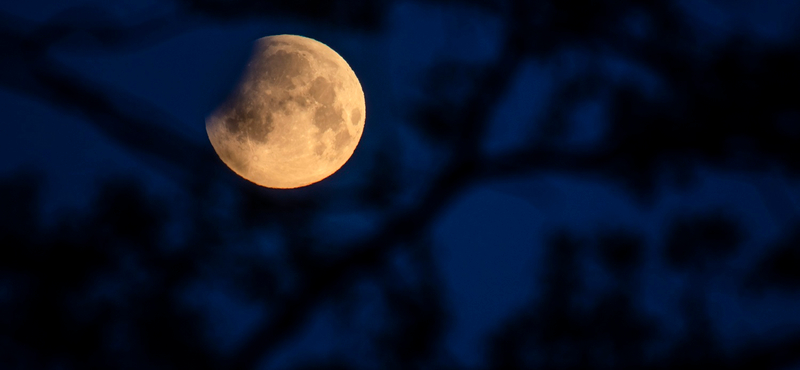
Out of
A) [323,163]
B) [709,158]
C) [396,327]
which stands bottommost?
[396,327]

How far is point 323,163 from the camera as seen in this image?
357 cm

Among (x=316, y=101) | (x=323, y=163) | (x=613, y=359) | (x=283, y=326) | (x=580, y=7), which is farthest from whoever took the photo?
(x=580, y=7)

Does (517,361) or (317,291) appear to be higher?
(317,291)

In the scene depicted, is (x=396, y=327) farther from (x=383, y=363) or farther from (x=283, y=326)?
(x=283, y=326)

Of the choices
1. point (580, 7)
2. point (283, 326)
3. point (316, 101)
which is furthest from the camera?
point (580, 7)

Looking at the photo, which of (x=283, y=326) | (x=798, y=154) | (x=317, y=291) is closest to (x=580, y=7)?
(x=798, y=154)

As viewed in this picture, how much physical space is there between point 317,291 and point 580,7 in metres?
3.29

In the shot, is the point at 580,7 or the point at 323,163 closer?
the point at 323,163

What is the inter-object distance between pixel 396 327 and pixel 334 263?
2.57 feet

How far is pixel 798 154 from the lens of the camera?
3.98 metres

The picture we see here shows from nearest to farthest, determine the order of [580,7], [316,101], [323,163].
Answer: [316,101] → [323,163] → [580,7]

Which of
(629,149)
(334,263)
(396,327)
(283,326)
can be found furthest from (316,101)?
(629,149)

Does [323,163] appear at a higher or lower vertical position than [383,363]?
higher

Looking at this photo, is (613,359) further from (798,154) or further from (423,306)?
(798,154)
